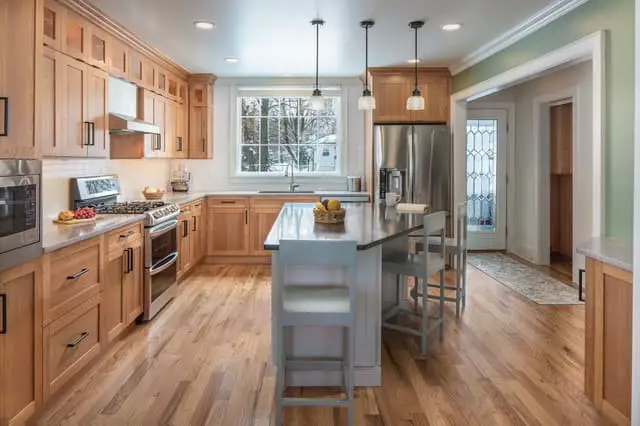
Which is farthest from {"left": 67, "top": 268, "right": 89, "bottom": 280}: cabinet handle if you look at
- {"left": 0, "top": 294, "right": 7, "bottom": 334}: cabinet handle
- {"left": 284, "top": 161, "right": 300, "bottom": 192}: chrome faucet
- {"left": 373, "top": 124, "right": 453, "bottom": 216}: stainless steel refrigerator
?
{"left": 284, "top": 161, "right": 300, "bottom": 192}: chrome faucet

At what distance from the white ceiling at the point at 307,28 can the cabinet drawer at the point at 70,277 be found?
6.15 ft

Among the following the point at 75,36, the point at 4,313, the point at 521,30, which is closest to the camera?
the point at 4,313

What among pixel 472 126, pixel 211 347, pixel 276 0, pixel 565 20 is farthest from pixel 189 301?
pixel 472 126

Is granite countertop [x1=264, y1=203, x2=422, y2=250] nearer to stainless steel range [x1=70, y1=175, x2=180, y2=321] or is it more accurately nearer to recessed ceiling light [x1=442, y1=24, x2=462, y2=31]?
stainless steel range [x1=70, y1=175, x2=180, y2=321]

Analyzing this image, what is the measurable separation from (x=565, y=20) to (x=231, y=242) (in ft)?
14.3

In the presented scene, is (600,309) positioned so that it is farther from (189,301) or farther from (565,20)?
(189,301)

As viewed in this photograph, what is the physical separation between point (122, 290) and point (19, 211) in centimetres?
143

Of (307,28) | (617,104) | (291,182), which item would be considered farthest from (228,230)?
(617,104)

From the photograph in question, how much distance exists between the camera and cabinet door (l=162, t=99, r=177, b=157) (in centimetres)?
570

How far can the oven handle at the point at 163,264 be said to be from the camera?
4084 mm

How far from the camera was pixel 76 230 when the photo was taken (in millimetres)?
3041

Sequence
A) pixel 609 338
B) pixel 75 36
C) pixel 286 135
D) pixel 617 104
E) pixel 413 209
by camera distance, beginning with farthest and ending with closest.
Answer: pixel 286 135
pixel 413 209
pixel 75 36
pixel 617 104
pixel 609 338

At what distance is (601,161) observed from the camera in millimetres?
3137

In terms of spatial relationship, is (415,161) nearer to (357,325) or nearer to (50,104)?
(357,325)
